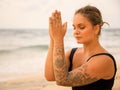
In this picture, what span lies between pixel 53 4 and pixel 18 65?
2.29 feet

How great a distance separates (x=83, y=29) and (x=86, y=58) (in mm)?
164

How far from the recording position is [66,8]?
2562 millimetres

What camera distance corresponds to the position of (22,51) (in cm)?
232

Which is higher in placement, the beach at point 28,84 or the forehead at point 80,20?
the forehead at point 80,20

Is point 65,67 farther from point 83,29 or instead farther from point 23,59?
point 23,59

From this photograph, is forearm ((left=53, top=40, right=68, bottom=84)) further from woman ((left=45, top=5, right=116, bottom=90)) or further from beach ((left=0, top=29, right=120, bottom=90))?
beach ((left=0, top=29, right=120, bottom=90))

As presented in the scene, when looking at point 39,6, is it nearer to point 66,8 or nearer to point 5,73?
point 66,8

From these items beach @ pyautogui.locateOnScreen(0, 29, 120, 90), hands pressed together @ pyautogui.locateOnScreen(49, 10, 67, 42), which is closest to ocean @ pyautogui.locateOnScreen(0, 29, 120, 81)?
beach @ pyautogui.locateOnScreen(0, 29, 120, 90)

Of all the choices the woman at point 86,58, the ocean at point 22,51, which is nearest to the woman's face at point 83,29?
the woman at point 86,58

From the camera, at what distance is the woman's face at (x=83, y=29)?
1007 millimetres

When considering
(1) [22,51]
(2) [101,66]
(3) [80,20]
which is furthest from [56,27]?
(1) [22,51]

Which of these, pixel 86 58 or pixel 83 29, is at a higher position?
pixel 83 29

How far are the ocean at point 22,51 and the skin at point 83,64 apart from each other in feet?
3.97

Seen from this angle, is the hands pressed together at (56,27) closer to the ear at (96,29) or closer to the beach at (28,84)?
the ear at (96,29)
